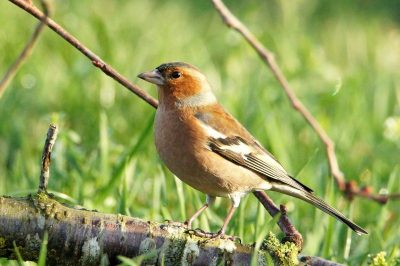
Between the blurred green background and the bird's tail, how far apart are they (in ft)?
0.55

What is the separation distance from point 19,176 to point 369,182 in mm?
2642

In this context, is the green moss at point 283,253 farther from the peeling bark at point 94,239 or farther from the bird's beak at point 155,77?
the bird's beak at point 155,77

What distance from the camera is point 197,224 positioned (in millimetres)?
3910

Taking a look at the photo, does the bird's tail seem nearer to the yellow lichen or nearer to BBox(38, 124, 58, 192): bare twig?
the yellow lichen

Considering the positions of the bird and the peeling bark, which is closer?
the peeling bark

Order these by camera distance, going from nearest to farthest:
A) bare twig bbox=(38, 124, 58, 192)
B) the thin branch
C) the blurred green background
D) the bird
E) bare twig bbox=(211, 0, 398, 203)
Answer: bare twig bbox=(38, 124, 58, 192) → the thin branch → the bird → bare twig bbox=(211, 0, 398, 203) → the blurred green background

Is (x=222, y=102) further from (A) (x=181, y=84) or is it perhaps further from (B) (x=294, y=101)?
(B) (x=294, y=101)

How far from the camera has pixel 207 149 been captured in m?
3.63

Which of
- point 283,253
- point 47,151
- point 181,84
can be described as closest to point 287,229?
point 283,253

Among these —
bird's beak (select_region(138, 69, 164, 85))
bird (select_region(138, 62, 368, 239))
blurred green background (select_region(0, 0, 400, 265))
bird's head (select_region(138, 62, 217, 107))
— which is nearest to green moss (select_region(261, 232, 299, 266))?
bird (select_region(138, 62, 368, 239))

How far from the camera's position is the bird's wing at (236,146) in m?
3.75

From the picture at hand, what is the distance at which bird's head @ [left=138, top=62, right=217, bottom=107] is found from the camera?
3893 mm

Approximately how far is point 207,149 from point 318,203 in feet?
2.26

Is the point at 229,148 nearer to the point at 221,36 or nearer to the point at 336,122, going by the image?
the point at 336,122
